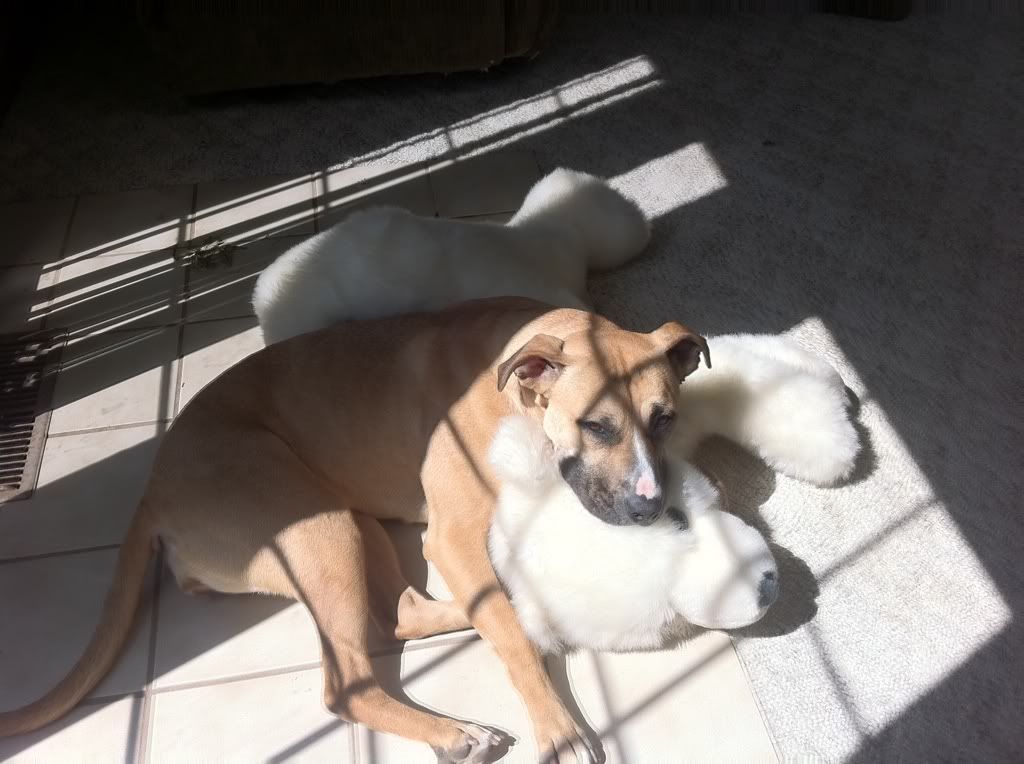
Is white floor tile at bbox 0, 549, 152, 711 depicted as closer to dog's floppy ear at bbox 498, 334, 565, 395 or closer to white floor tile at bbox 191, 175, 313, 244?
dog's floppy ear at bbox 498, 334, 565, 395

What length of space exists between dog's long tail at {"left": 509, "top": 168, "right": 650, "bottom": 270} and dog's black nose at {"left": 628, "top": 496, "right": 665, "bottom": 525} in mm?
1302

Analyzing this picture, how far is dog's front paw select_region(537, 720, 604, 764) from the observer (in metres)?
2.00

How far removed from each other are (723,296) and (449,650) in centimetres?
157

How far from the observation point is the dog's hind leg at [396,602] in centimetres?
227

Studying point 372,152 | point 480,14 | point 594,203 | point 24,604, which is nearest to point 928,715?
point 594,203

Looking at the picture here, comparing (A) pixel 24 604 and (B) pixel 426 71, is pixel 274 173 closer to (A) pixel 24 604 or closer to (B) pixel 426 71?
(B) pixel 426 71

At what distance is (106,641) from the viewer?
2127mm

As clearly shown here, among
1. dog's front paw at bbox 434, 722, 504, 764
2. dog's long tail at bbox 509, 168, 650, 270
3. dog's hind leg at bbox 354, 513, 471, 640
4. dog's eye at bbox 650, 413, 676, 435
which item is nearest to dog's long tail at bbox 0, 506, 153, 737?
dog's hind leg at bbox 354, 513, 471, 640

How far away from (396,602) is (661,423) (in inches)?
32.2

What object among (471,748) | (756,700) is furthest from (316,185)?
(756,700)

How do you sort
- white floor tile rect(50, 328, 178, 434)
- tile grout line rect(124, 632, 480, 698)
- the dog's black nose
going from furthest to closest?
white floor tile rect(50, 328, 178, 434) < tile grout line rect(124, 632, 480, 698) < the dog's black nose

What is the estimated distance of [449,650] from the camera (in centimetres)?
226

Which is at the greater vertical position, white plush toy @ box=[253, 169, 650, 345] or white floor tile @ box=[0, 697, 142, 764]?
white plush toy @ box=[253, 169, 650, 345]

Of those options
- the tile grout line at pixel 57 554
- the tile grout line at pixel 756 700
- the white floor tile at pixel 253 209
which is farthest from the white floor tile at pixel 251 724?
the white floor tile at pixel 253 209
